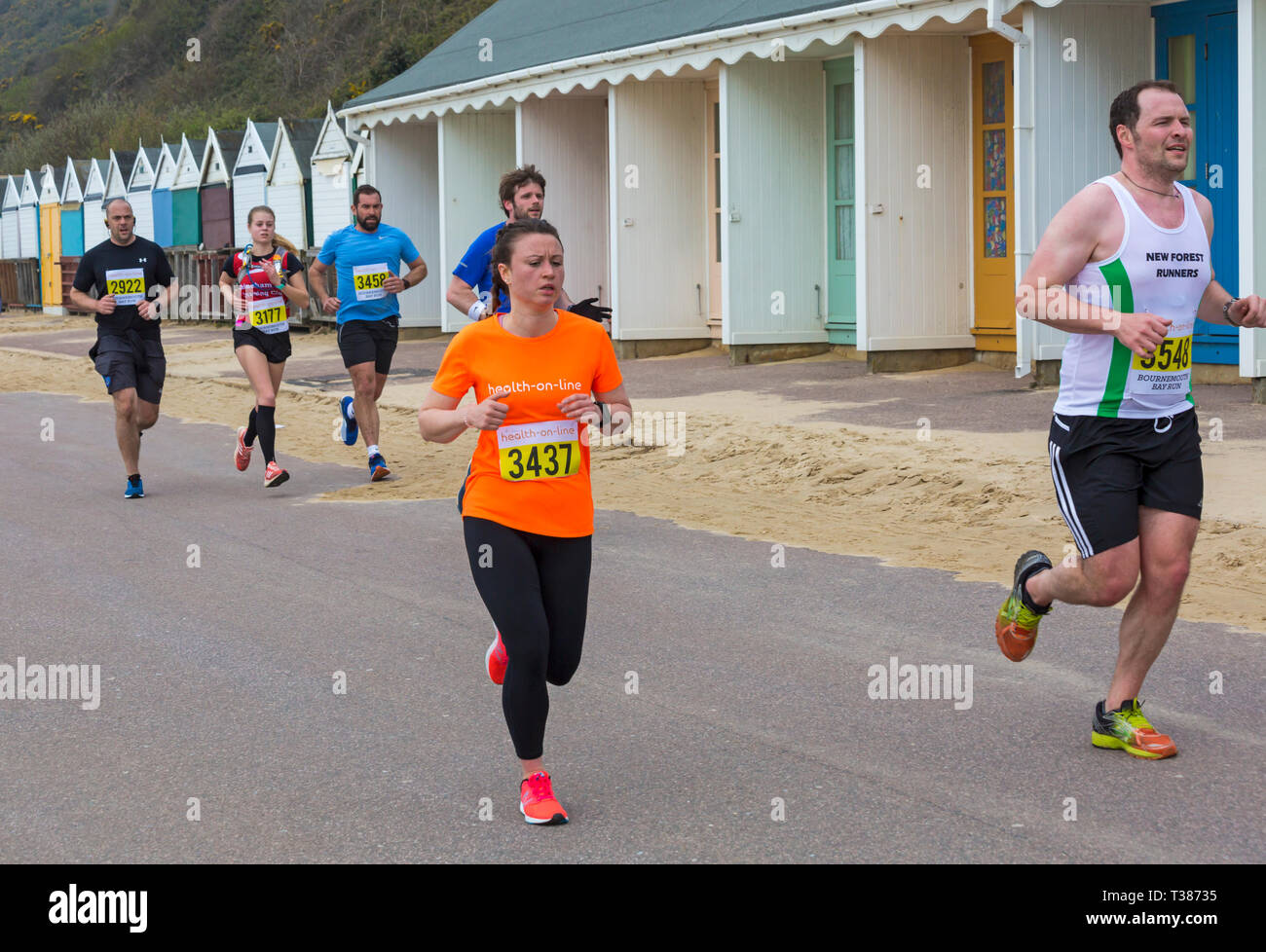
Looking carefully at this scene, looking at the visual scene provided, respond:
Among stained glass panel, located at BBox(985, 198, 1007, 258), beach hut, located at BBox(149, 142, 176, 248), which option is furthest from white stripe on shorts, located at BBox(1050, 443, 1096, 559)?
beach hut, located at BBox(149, 142, 176, 248)

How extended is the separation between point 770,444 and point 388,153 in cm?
1583

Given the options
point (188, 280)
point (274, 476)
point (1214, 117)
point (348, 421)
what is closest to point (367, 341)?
point (348, 421)

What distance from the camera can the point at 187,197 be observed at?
40094 millimetres

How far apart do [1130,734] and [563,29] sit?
19.0 m

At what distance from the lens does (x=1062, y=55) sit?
14.5 m

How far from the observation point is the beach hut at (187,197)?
3944cm

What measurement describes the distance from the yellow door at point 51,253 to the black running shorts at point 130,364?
3558 cm

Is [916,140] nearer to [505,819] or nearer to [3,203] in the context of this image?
[505,819]

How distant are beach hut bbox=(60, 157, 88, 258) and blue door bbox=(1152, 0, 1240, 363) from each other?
123 feet

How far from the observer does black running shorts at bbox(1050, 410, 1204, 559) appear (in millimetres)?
5336

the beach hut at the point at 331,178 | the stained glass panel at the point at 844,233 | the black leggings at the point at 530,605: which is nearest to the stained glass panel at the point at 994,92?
the stained glass panel at the point at 844,233

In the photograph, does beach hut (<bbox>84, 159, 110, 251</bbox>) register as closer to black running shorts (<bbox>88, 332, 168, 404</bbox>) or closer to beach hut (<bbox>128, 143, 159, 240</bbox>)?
beach hut (<bbox>128, 143, 159, 240</bbox>)

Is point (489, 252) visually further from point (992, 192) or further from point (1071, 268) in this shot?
point (992, 192)

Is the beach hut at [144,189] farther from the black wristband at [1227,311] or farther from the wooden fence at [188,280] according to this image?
the black wristband at [1227,311]
